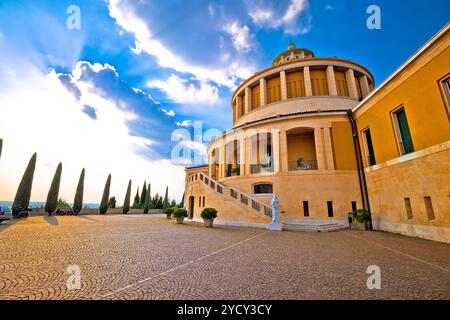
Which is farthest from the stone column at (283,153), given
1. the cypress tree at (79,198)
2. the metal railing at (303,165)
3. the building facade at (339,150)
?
the cypress tree at (79,198)

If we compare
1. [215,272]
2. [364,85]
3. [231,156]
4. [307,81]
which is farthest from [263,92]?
[215,272]

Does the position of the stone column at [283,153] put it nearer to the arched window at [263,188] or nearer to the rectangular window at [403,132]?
the arched window at [263,188]

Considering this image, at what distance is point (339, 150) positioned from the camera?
15.6 meters

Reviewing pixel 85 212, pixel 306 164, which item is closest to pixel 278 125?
pixel 306 164

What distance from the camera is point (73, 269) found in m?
4.31

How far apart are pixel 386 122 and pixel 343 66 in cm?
1346

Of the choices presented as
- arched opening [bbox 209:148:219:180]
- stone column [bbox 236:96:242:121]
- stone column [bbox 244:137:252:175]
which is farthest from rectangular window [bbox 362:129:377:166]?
arched opening [bbox 209:148:219:180]

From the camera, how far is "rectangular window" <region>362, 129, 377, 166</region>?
45.1ft

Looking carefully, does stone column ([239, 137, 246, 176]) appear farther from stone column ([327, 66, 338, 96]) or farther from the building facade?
stone column ([327, 66, 338, 96])

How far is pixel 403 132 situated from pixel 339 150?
16.1 feet

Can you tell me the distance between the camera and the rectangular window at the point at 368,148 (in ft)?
45.1

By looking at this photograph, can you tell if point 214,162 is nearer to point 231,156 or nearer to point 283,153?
point 231,156

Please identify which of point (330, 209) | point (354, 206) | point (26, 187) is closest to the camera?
point (354, 206)
